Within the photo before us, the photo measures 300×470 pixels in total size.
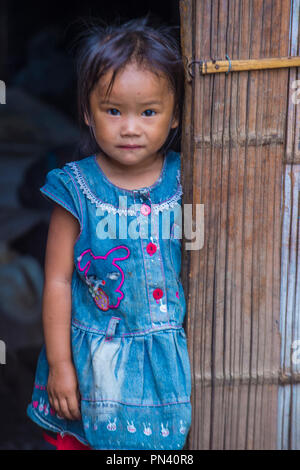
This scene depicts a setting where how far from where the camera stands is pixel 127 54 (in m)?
1.37

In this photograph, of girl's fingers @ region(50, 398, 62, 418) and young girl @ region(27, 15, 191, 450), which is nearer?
young girl @ region(27, 15, 191, 450)

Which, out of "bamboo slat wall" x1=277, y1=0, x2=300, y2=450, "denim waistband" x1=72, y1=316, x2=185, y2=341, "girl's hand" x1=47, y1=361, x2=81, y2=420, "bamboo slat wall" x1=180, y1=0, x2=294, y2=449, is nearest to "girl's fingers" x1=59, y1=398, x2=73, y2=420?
"girl's hand" x1=47, y1=361, x2=81, y2=420

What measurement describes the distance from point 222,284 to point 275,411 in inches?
16.4

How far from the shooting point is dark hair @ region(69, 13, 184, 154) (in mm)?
1375

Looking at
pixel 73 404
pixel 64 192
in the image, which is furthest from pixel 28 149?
pixel 73 404

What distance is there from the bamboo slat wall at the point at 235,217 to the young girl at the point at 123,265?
66 millimetres

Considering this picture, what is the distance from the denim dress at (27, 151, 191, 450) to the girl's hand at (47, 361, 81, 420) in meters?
0.04

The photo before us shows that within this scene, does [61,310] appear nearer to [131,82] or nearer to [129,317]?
[129,317]

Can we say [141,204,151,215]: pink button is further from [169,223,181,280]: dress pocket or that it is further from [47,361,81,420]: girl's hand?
[47,361,81,420]: girl's hand

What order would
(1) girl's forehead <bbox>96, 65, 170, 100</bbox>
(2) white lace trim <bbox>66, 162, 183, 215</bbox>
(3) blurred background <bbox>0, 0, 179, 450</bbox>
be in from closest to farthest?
(1) girl's forehead <bbox>96, 65, 170, 100</bbox>, (2) white lace trim <bbox>66, 162, 183, 215</bbox>, (3) blurred background <bbox>0, 0, 179, 450</bbox>

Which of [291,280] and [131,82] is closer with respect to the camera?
[131,82]

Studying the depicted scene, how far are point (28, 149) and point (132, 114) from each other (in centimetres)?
368

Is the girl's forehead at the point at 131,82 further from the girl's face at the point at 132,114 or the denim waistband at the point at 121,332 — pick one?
the denim waistband at the point at 121,332

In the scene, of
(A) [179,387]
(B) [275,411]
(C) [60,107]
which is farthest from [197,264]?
(C) [60,107]
